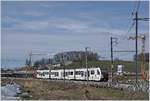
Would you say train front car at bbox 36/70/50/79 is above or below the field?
below

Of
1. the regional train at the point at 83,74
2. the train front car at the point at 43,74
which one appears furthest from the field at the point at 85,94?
the train front car at the point at 43,74

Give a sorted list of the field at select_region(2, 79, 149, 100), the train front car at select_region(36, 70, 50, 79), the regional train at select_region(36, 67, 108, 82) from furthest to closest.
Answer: the train front car at select_region(36, 70, 50, 79) < the regional train at select_region(36, 67, 108, 82) < the field at select_region(2, 79, 149, 100)

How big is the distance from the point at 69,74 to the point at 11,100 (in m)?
56.9

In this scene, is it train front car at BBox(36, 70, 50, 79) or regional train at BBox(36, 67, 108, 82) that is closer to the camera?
regional train at BBox(36, 67, 108, 82)

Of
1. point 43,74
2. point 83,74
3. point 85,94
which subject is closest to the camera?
point 85,94

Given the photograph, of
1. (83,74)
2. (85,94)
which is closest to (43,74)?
(83,74)

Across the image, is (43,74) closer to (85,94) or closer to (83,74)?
(83,74)

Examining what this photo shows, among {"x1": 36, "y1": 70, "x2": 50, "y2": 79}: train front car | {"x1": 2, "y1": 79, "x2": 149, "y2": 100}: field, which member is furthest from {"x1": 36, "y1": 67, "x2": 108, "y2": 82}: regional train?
{"x1": 2, "y1": 79, "x2": 149, "y2": 100}: field

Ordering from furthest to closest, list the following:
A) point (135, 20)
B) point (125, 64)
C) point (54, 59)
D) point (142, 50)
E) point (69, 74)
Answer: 1. point (125, 64)
2. point (54, 59)
3. point (69, 74)
4. point (142, 50)
5. point (135, 20)

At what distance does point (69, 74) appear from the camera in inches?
3125

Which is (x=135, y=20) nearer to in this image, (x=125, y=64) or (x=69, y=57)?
(x=69, y=57)

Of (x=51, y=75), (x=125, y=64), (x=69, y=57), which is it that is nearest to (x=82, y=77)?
(x=51, y=75)

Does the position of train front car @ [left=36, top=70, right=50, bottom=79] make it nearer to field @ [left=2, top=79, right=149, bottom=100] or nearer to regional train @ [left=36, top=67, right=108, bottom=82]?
regional train @ [left=36, top=67, right=108, bottom=82]

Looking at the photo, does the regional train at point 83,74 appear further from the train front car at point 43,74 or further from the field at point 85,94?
the field at point 85,94
